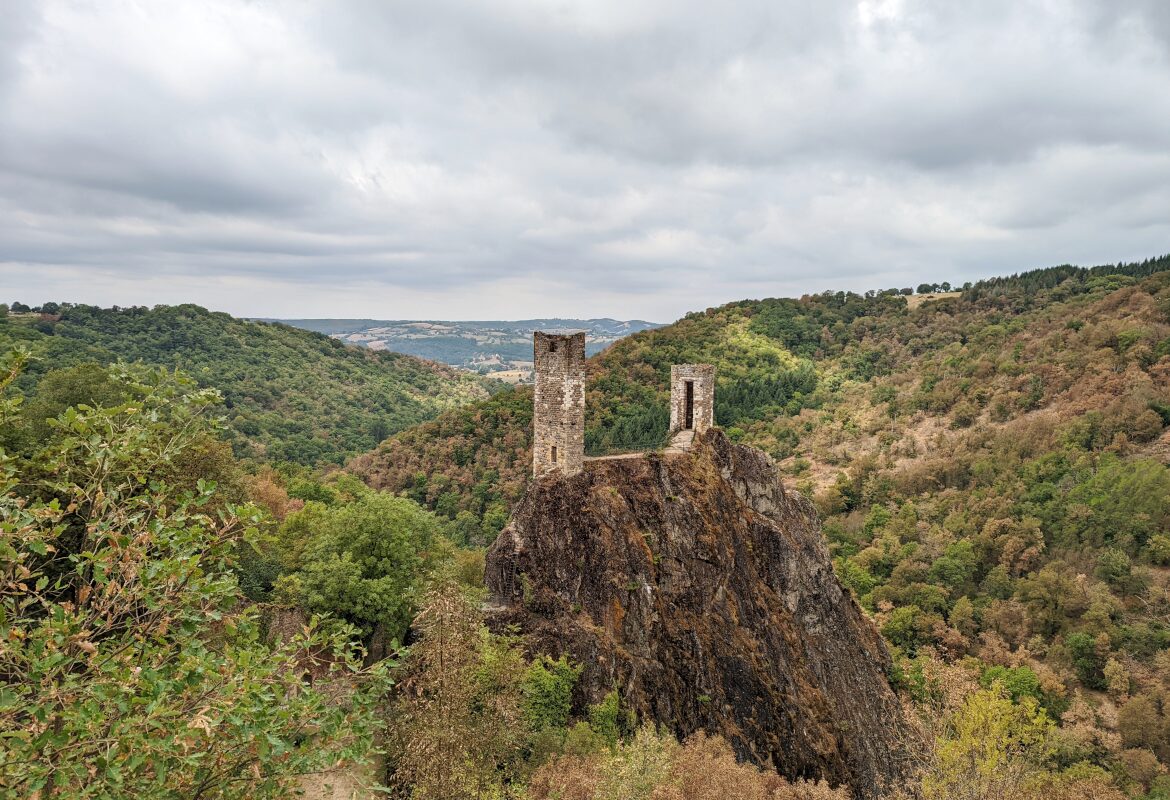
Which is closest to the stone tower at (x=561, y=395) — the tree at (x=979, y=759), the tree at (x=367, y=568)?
the tree at (x=367, y=568)

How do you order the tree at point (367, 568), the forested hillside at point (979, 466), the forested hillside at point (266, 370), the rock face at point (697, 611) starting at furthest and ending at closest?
the forested hillside at point (266, 370), the forested hillside at point (979, 466), the tree at point (367, 568), the rock face at point (697, 611)

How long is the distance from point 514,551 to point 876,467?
50240mm

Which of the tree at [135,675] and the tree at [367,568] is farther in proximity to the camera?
the tree at [367,568]

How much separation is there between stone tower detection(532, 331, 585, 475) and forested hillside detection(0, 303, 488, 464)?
48106mm

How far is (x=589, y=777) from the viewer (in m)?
12.0

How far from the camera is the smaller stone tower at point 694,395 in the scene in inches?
909

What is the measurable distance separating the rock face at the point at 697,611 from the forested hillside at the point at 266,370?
4899 cm

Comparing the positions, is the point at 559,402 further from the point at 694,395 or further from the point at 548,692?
the point at 548,692

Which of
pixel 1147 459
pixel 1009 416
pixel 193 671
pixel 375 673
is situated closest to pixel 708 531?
pixel 375 673

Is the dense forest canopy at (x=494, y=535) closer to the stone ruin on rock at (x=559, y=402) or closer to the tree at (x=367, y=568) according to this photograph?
the tree at (x=367, y=568)

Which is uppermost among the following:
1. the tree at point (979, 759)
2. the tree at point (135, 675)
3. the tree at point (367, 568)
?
the tree at point (135, 675)

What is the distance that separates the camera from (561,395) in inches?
730

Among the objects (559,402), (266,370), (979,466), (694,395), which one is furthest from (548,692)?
(266,370)

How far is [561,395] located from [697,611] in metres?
8.17
